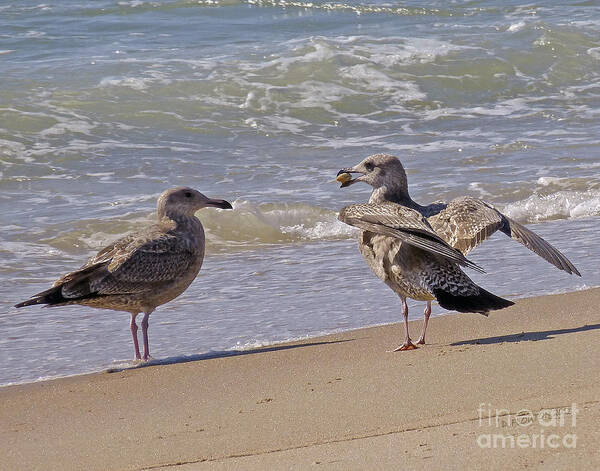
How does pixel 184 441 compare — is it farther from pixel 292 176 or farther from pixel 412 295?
pixel 292 176

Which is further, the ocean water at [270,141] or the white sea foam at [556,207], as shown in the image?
the white sea foam at [556,207]

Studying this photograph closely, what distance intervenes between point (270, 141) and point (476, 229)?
6.24 meters

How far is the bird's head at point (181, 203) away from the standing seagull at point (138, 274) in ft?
0.28

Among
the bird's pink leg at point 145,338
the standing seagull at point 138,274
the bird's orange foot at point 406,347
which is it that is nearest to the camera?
the bird's orange foot at point 406,347

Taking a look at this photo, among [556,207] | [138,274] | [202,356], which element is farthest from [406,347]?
[556,207]

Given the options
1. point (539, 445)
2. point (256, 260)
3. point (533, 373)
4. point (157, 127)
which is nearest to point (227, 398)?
point (533, 373)

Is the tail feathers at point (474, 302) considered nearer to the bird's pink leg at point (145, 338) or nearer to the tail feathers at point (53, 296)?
the bird's pink leg at point (145, 338)

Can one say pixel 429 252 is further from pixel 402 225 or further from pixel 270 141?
pixel 270 141

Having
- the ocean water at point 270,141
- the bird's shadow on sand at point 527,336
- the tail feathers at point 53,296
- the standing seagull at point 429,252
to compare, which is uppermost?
the standing seagull at point 429,252

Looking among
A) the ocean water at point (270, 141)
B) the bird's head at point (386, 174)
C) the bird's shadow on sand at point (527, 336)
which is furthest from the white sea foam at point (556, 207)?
the bird's shadow on sand at point (527, 336)

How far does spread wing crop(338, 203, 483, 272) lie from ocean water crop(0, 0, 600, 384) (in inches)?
29.3

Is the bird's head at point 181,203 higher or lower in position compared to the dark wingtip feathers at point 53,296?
higher

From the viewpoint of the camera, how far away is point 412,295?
18.6 ft

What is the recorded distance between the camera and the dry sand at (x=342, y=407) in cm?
371
